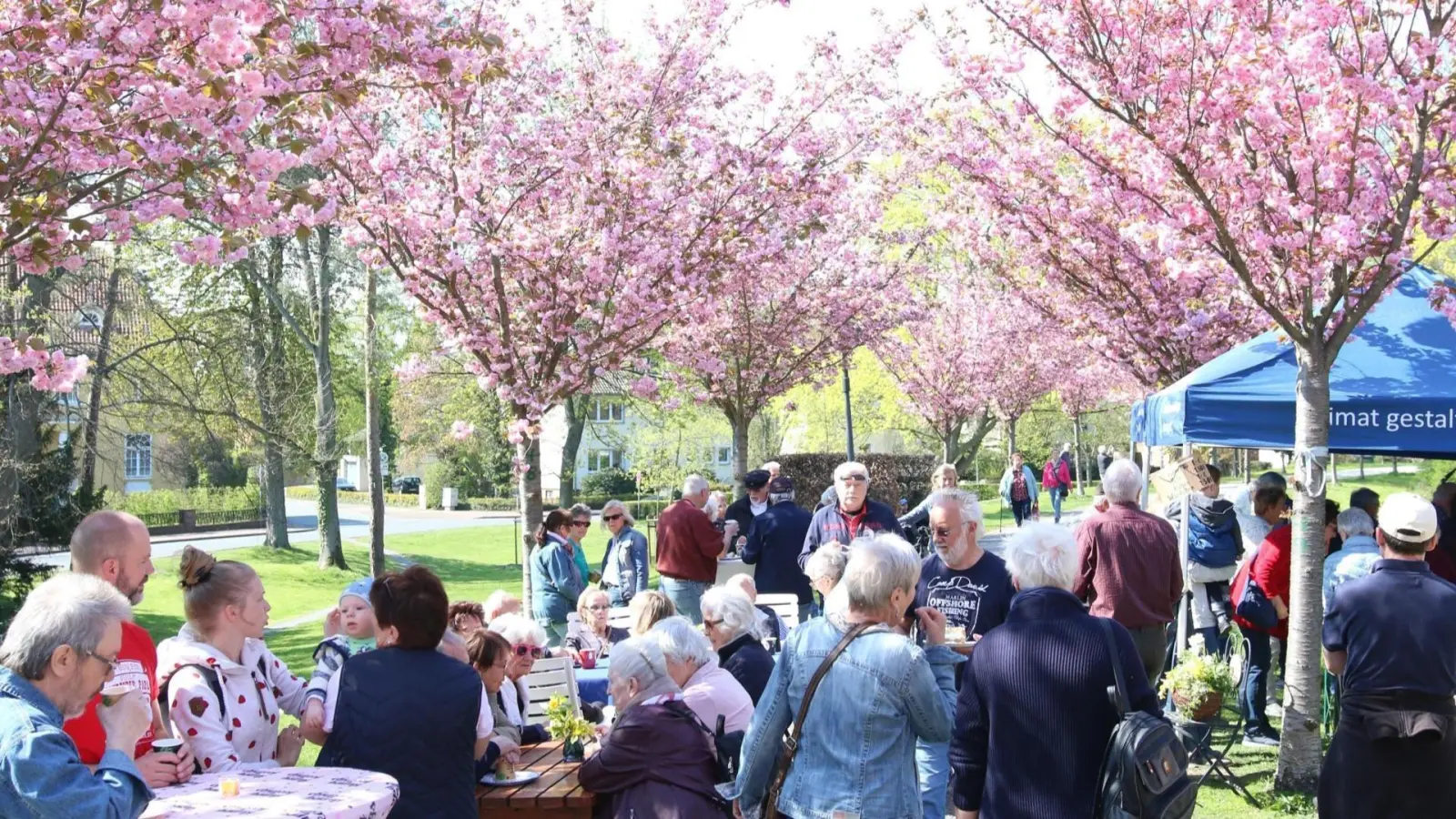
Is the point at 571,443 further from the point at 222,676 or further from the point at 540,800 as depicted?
the point at 222,676

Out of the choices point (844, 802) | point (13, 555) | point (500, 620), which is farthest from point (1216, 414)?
point (13, 555)

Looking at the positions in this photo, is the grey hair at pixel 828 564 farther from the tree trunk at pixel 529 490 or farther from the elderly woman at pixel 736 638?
the tree trunk at pixel 529 490

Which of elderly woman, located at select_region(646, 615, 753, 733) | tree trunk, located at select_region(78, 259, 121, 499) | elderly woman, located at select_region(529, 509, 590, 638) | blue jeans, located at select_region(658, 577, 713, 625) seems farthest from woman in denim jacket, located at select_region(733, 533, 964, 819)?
tree trunk, located at select_region(78, 259, 121, 499)

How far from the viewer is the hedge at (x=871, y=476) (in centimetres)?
2528

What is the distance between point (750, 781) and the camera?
3.92 meters

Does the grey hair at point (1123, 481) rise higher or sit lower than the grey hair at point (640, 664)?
higher

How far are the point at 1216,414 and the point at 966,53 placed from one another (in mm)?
3455

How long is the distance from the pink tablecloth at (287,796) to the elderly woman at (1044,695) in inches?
69.6

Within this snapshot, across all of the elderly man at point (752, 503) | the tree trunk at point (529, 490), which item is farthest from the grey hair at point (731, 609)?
the elderly man at point (752, 503)

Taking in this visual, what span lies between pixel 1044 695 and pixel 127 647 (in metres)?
2.66

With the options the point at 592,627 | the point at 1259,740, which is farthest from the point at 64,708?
the point at 1259,740

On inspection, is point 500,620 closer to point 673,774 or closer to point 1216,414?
point 673,774

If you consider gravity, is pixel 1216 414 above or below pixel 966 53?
below

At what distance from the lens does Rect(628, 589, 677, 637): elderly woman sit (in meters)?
5.68
